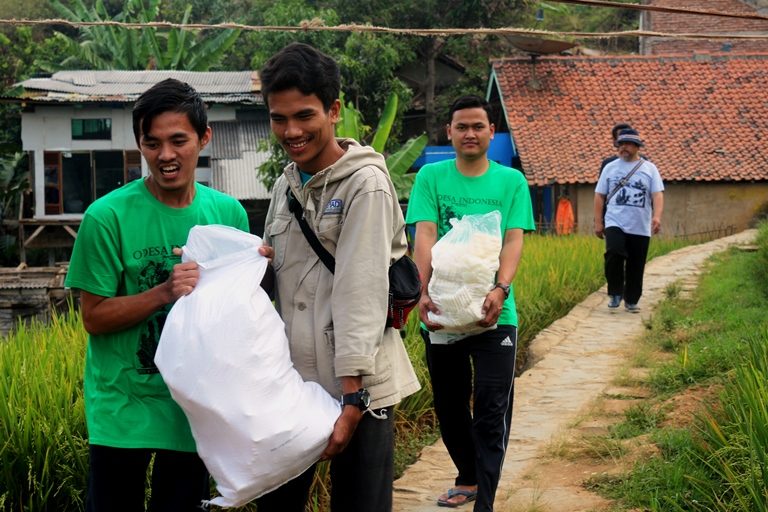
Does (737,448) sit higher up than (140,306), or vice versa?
(140,306)

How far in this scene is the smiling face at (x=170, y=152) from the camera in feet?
8.49

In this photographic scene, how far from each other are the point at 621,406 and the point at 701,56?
19349 mm

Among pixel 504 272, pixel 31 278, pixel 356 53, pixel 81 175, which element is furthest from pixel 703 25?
pixel 504 272

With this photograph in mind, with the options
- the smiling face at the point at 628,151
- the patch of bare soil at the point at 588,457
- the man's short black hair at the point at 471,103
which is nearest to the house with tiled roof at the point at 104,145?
the smiling face at the point at 628,151

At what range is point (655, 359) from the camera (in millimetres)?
6590

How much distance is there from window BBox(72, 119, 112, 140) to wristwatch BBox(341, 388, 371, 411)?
61.6ft

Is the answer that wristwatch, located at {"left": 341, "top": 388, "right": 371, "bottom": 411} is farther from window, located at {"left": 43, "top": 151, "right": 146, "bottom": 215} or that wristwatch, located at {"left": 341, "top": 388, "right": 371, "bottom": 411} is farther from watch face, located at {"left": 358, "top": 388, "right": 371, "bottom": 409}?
window, located at {"left": 43, "top": 151, "right": 146, "bottom": 215}

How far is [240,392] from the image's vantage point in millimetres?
2291

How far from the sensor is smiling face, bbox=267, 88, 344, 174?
2.49 meters

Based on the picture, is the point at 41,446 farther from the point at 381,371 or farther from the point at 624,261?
the point at 624,261

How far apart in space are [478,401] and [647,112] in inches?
747

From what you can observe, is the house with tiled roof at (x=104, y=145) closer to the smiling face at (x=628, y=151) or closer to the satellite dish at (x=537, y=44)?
the satellite dish at (x=537, y=44)

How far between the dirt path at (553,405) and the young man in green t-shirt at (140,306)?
5.69ft

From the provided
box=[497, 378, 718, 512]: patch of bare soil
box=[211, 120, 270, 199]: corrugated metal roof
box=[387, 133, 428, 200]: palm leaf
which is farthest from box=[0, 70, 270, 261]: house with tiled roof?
box=[497, 378, 718, 512]: patch of bare soil
